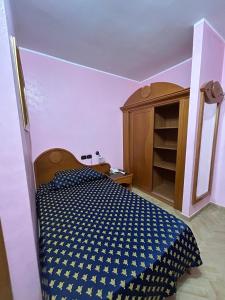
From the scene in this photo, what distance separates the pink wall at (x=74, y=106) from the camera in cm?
212

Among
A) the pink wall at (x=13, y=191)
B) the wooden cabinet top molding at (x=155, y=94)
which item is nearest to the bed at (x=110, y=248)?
the pink wall at (x=13, y=191)

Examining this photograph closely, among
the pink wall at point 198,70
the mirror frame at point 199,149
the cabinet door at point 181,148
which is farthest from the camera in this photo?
the cabinet door at point 181,148

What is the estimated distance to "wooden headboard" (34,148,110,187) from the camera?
2185 millimetres

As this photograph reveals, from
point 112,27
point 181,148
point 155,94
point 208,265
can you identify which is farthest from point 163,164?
point 112,27

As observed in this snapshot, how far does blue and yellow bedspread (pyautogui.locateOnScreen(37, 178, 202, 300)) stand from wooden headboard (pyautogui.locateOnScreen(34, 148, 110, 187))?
31.3 inches

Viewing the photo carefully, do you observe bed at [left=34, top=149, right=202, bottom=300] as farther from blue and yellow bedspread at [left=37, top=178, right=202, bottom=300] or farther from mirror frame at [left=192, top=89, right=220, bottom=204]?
mirror frame at [left=192, top=89, right=220, bottom=204]

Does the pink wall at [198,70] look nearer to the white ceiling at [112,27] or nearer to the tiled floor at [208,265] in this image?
the white ceiling at [112,27]

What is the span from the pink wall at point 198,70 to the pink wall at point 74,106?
4.88 feet

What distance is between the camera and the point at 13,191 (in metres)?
0.76

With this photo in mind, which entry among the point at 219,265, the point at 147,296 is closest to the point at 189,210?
the point at 219,265

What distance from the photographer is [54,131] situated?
2.29 meters

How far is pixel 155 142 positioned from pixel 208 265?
184 cm

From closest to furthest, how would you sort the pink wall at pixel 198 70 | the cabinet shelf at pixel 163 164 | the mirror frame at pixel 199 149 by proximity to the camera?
the pink wall at pixel 198 70 → the mirror frame at pixel 199 149 → the cabinet shelf at pixel 163 164

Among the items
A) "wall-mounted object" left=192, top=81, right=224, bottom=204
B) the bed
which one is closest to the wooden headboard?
the bed
